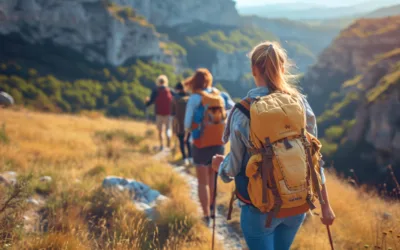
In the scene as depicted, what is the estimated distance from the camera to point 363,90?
23641 millimetres

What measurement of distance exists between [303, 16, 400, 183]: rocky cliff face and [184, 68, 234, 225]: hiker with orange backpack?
16104 mm

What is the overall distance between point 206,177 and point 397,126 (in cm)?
1651

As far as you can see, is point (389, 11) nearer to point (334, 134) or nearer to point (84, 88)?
point (334, 134)

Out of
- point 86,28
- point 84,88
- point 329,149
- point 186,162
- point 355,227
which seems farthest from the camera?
point 86,28

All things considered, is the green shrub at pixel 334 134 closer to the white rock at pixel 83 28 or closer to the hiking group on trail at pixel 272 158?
the hiking group on trail at pixel 272 158

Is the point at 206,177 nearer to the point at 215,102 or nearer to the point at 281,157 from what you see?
the point at 215,102

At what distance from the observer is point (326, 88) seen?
45.8 meters

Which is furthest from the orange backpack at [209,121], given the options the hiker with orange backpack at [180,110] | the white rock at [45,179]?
the hiker with orange backpack at [180,110]

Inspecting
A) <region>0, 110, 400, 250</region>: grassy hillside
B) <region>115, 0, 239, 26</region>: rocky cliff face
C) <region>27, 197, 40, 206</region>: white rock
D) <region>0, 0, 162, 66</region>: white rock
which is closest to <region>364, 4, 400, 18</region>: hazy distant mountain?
<region>0, 0, 162, 66</region>: white rock

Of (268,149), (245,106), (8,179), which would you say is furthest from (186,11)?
(268,149)

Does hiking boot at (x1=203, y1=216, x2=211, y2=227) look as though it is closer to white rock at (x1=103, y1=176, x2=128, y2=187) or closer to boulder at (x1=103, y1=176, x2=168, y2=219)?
boulder at (x1=103, y1=176, x2=168, y2=219)

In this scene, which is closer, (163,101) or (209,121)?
(209,121)

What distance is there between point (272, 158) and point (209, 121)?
1835mm

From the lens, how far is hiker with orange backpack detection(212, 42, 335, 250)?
4.99 ft
